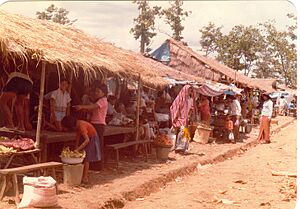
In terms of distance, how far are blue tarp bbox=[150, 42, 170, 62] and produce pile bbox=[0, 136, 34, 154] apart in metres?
13.4

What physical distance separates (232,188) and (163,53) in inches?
474

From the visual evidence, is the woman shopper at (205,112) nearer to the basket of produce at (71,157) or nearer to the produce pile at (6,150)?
the basket of produce at (71,157)

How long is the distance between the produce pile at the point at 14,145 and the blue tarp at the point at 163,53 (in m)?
13.4

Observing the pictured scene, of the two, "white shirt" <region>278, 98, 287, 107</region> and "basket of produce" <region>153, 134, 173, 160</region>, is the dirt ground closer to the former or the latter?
"basket of produce" <region>153, 134, 173, 160</region>

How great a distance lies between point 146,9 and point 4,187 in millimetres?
32785

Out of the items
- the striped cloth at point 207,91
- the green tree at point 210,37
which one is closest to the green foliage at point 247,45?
the green tree at point 210,37

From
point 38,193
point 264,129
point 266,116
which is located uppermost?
point 266,116

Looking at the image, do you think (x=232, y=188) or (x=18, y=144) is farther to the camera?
(x=232, y=188)

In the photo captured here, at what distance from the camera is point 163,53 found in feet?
67.9

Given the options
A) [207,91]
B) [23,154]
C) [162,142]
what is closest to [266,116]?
[207,91]

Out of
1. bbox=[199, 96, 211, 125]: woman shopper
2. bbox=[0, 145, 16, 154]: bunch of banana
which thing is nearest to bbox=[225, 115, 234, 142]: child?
bbox=[199, 96, 211, 125]: woman shopper

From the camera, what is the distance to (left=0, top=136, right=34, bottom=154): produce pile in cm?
702

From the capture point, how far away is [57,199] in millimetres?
6609

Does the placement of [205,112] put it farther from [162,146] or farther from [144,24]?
[144,24]
